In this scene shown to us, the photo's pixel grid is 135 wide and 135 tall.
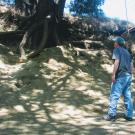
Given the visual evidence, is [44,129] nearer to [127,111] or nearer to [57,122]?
[57,122]

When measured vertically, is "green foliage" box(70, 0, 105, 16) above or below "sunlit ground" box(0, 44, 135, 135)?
above

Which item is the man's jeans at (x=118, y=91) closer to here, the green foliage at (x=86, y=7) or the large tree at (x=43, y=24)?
the large tree at (x=43, y=24)

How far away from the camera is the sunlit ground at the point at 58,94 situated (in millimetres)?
8469

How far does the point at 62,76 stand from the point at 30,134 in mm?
4397

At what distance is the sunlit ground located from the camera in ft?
27.8

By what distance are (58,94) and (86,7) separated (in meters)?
11.9

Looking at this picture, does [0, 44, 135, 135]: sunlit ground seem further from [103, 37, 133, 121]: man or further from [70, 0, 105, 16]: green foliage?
[70, 0, 105, 16]: green foliage

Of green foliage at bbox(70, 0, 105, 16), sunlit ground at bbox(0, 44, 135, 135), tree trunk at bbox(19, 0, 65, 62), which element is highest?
green foliage at bbox(70, 0, 105, 16)

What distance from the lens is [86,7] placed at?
2219 centimetres

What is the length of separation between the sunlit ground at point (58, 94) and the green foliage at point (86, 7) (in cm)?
758

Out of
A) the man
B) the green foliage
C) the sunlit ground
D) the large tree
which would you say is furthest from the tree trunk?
the green foliage

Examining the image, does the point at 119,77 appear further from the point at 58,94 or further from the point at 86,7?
the point at 86,7

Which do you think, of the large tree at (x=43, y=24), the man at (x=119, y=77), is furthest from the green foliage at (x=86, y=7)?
the man at (x=119, y=77)

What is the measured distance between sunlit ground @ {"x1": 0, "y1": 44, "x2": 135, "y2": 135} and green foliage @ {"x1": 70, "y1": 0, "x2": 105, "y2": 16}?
7.58m
